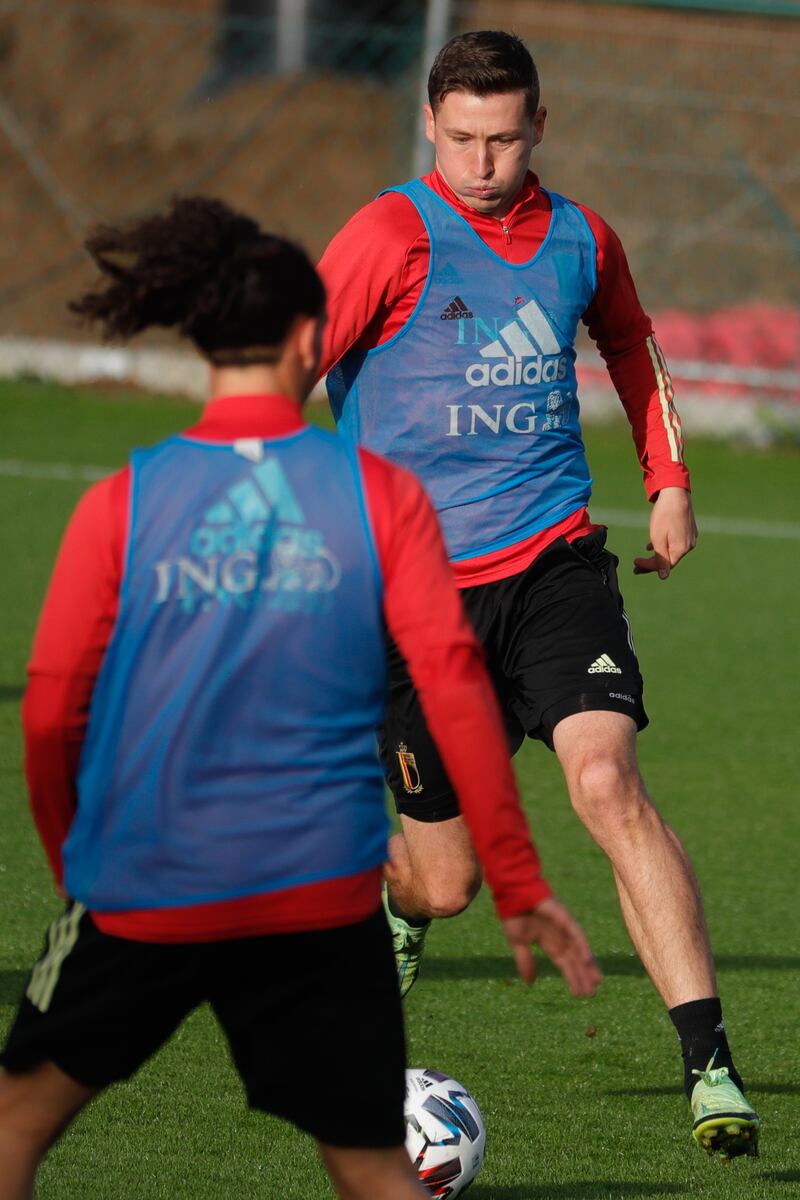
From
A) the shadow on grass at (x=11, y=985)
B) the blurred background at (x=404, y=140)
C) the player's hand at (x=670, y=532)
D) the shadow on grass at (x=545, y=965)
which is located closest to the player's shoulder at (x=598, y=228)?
the player's hand at (x=670, y=532)

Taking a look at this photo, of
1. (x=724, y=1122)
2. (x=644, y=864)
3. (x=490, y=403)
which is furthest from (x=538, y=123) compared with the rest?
(x=724, y=1122)

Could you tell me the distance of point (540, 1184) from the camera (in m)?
3.90

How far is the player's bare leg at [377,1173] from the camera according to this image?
2678 mm

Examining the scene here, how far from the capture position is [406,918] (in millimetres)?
4836

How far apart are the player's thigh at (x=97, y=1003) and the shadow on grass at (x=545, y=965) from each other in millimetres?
2631

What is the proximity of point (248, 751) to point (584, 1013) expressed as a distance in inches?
104

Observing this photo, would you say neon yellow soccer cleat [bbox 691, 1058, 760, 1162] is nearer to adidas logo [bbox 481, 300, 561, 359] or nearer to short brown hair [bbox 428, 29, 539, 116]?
adidas logo [bbox 481, 300, 561, 359]

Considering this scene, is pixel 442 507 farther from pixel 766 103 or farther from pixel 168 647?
pixel 766 103

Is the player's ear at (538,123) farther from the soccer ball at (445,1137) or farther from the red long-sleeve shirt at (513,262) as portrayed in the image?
the soccer ball at (445,1137)

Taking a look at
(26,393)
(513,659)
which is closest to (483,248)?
(513,659)

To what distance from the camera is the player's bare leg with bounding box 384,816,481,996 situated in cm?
466

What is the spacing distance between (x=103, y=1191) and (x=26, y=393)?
44.9ft

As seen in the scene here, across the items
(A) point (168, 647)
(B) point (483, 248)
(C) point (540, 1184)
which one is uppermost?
(B) point (483, 248)

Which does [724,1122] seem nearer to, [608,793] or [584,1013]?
[608,793]
